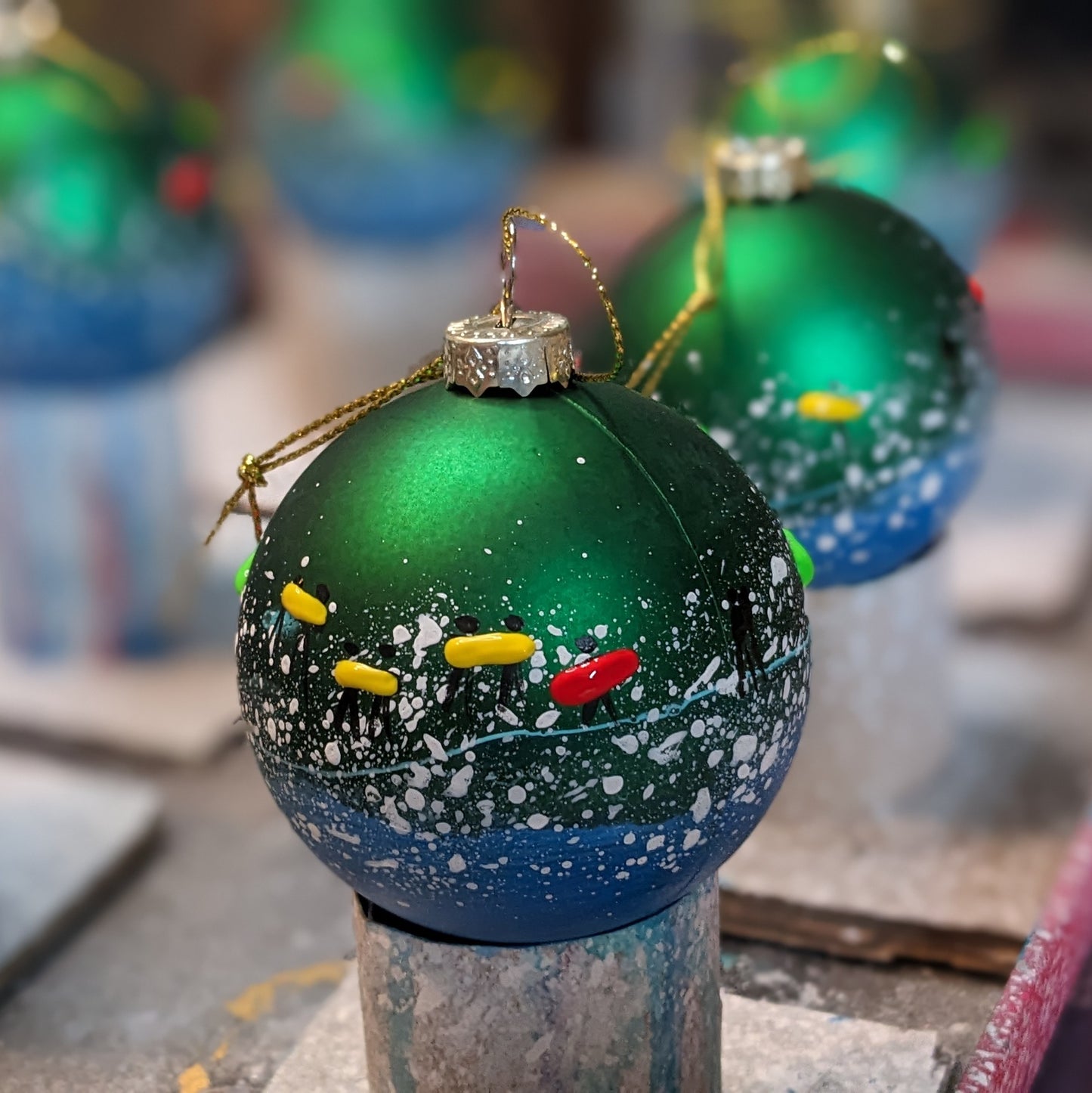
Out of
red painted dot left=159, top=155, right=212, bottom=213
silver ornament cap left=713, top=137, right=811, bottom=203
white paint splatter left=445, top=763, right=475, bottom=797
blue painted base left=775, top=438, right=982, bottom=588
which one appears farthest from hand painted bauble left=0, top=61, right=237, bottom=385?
white paint splatter left=445, top=763, right=475, bottom=797

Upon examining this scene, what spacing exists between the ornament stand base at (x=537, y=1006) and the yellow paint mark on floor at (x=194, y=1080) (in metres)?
0.23

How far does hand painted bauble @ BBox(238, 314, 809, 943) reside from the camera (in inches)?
36.4

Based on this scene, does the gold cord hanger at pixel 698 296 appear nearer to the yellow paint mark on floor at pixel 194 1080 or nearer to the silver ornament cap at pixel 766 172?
the silver ornament cap at pixel 766 172

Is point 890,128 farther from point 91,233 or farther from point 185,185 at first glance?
point 91,233

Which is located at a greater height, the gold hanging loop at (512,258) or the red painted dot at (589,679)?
the gold hanging loop at (512,258)

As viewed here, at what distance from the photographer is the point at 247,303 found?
3.12 metres

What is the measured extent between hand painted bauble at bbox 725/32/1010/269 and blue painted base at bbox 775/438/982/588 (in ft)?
1.23

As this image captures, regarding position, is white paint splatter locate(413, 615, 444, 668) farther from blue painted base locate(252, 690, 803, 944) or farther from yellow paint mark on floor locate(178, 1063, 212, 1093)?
yellow paint mark on floor locate(178, 1063, 212, 1093)

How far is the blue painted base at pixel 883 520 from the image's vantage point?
1367 millimetres

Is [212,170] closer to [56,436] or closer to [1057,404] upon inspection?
[56,436]

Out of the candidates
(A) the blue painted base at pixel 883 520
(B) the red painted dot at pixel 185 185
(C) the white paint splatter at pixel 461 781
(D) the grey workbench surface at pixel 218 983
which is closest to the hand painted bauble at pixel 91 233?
(B) the red painted dot at pixel 185 185

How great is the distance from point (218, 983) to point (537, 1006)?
0.45 metres

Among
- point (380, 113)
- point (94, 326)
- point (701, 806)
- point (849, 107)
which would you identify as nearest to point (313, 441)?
point (701, 806)

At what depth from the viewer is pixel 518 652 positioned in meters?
0.91
